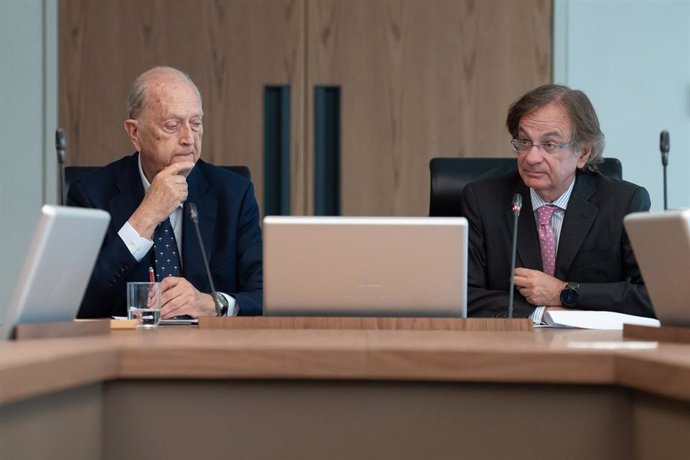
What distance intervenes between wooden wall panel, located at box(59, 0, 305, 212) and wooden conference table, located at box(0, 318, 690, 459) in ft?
9.89

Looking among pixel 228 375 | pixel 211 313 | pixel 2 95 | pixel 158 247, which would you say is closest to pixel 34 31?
pixel 2 95

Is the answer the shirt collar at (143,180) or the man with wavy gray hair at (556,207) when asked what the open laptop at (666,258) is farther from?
the shirt collar at (143,180)

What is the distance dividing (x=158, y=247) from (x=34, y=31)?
2065mm

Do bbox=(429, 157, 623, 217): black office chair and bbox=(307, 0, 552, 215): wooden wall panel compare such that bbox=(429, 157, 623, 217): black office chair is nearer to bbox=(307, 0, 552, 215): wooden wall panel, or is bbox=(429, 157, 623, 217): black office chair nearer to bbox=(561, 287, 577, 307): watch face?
bbox=(561, 287, 577, 307): watch face

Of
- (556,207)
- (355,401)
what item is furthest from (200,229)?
(355,401)

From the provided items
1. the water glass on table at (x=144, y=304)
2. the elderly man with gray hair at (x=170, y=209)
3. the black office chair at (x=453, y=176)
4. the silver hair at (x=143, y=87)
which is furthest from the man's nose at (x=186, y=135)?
the water glass on table at (x=144, y=304)

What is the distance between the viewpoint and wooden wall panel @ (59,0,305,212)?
4562mm

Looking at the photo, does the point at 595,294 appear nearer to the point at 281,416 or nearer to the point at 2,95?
the point at 281,416

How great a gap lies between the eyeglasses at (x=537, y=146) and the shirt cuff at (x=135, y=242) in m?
1.16

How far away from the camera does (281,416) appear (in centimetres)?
155

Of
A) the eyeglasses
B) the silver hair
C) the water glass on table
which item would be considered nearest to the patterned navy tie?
the silver hair

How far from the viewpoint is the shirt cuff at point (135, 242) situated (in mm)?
2805

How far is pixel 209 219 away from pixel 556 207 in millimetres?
1040

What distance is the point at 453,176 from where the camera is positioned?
3.33 meters
